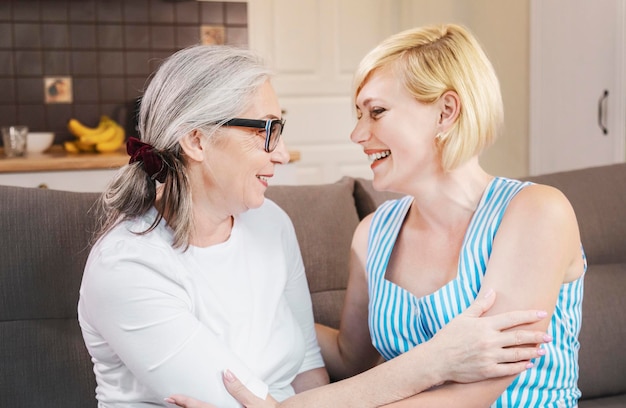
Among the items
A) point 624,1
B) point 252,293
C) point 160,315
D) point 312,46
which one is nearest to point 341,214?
point 252,293

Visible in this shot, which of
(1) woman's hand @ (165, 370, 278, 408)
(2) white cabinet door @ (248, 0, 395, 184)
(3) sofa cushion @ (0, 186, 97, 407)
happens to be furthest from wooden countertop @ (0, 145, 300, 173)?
(1) woman's hand @ (165, 370, 278, 408)

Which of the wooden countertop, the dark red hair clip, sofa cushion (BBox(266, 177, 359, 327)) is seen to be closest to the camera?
the dark red hair clip

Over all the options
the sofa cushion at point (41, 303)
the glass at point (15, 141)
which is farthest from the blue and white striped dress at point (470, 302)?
the glass at point (15, 141)

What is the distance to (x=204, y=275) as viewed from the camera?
1588 millimetres

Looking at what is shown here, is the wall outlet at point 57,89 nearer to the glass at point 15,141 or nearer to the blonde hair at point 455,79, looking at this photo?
the glass at point 15,141

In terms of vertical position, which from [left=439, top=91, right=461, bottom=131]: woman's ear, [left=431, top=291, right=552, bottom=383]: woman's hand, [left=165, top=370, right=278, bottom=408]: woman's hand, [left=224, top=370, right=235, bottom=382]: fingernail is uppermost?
[left=439, top=91, right=461, bottom=131]: woman's ear

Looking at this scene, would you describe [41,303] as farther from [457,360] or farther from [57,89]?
[57,89]

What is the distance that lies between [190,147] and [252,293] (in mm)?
326

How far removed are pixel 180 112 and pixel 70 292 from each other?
549 millimetres

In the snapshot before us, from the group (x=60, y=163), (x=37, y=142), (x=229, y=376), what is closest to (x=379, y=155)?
(x=229, y=376)

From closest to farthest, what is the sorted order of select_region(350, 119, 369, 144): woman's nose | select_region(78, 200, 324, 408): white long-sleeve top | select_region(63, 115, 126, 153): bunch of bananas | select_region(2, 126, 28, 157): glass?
select_region(78, 200, 324, 408): white long-sleeve top < select_region(350, 119, 369, 144): woman's nose < select_region(2, 126, 28, 157): glass < select_region(63, 115, 126, 153): bunch of bananas

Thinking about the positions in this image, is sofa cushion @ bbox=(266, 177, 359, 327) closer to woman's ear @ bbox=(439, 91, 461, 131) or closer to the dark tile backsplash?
Result: woman's ear @ bbox=(439, 91, 461, 131)

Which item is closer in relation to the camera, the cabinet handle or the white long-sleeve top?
the white long-sleeve top

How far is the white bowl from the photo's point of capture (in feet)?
13.9
